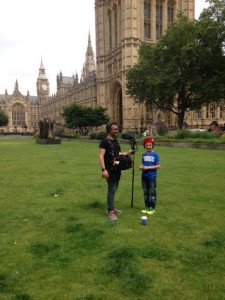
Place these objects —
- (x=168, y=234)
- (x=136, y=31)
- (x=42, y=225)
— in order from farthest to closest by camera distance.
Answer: (x=136, y=31)
(x=42, y=225)
(x=168, y=234)

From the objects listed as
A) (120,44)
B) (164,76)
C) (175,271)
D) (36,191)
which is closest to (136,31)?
(120,44)

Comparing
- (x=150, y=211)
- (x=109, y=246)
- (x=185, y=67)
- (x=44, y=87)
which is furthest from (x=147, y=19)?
(x=44, y=87)

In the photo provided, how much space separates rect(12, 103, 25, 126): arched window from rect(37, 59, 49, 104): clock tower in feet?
38.2

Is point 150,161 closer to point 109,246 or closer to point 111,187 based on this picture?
point 111,187

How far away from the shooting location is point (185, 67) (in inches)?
1302

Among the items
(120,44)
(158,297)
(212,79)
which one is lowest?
(158,297)

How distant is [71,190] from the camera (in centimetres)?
888

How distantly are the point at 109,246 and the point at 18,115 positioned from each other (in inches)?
5419

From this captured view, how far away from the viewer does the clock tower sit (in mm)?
148375

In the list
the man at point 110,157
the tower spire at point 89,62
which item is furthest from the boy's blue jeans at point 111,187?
the tower spire at point 89,62

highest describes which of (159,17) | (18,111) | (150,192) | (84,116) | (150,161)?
(159,17)

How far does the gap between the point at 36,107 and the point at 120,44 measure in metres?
85.0

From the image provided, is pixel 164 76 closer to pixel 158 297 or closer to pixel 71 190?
pixel 71 190

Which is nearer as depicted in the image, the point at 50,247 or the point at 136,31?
the point at 50,247
